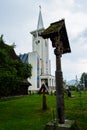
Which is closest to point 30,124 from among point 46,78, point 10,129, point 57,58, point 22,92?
point 10,129

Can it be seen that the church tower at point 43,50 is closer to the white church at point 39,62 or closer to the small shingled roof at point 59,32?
the white church at point 39,62

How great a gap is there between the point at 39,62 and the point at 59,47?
2426 inches

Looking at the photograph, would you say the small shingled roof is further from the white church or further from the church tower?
the church tower

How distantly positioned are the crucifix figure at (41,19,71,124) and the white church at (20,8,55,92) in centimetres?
5744

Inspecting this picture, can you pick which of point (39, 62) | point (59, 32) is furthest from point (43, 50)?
point (59, 32)

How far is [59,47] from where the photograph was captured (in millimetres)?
10609

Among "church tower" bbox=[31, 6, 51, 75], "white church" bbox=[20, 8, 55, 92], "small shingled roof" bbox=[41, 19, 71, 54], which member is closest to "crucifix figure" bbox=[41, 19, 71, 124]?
"small shingled roof" bbox=[41, 19, 71, 54]

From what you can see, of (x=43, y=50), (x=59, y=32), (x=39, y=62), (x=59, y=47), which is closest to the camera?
(x=59, y=47)

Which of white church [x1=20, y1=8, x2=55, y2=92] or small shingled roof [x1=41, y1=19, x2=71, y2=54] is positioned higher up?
white church [x1=20, y1=8, x2=55, y2=92]

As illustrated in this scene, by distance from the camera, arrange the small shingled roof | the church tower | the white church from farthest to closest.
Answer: the church tower → the white church → the small shingled roof

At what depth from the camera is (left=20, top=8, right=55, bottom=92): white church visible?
69250mm

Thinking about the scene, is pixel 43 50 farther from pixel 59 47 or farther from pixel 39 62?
pixel 59 47

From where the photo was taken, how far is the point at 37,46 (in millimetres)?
81125

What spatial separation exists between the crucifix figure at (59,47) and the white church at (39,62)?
5744cm
